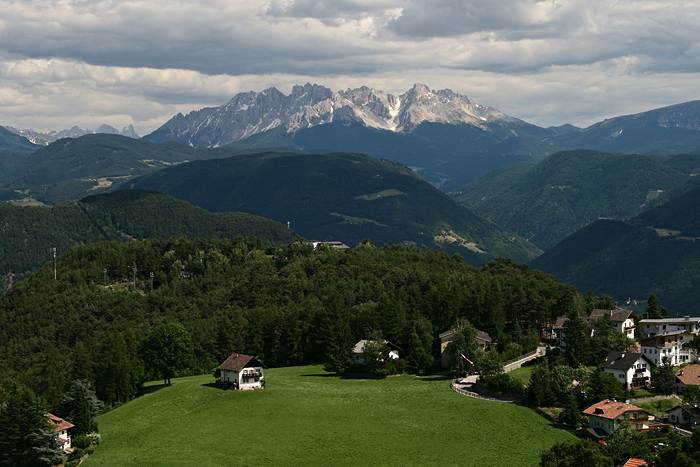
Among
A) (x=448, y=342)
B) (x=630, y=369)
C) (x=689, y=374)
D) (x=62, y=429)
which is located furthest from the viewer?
(x=448, y=342)

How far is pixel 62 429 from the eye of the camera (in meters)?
94.1

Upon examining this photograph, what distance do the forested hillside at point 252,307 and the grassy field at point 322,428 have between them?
13998 mm

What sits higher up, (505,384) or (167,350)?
(505,384)

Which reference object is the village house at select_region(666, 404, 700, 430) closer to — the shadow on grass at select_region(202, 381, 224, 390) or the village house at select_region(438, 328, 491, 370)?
the village house at select_region(438, 328, 491, 370)

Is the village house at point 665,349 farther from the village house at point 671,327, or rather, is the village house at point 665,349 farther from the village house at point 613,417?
the village house at point 613,417

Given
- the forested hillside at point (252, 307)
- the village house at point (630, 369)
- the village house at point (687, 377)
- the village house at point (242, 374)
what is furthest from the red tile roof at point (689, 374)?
the village house at point (242, 374)

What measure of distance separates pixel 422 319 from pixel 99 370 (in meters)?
45.9

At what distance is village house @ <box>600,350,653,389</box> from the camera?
102812 millimetres

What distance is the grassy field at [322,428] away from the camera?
85500 millimetres

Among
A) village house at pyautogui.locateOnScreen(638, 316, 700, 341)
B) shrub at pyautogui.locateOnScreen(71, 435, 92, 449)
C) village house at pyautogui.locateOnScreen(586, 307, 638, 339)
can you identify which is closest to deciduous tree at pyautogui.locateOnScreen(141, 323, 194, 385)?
shrub at pyautogui.locateOnScreen(71, 435, 92, 449)

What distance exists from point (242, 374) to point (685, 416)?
169ft

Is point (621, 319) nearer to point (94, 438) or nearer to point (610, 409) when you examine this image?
point (610, 409)

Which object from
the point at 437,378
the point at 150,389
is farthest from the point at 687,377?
the point at 150,389

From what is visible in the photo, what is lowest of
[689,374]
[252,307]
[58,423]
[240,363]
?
[252,307]
